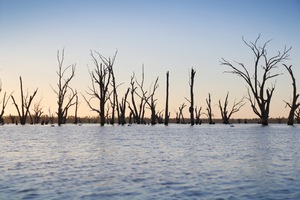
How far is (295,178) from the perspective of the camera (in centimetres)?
743

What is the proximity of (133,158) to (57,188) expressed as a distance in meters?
4.36

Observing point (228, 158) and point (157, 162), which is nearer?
point (157, 162)

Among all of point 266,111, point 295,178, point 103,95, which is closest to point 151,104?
point 103,95

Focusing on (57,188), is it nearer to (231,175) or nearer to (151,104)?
(231,175)

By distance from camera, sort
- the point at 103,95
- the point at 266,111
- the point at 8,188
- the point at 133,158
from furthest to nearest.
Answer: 1. the point at 103,95
2. the point at 266,111
3. the point at 133,158
4. the point at 8,188

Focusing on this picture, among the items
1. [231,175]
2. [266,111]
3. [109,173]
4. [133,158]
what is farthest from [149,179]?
[266,111]

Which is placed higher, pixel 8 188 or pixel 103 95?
pixel 103 95

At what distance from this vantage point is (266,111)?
4175 centimetres

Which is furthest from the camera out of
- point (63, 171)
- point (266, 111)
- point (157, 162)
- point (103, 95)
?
point (103, 95)

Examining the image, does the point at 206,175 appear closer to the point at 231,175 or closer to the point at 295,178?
the point at 231,175

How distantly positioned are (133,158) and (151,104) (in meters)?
39.1

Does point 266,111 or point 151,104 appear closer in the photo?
point 266,111

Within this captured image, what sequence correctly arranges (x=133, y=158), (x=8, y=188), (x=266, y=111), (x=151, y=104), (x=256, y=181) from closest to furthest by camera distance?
(x=8, y=188), (x=256, y=181), (x=133, y=158), (x=266, y=111), (x=151, y=104)

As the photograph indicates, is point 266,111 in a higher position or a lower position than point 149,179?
higher
